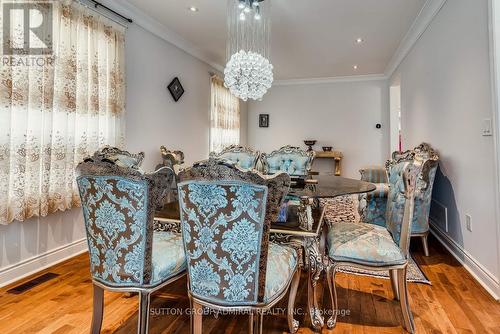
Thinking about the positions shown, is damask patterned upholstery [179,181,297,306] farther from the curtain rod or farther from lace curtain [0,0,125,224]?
the curtain rod

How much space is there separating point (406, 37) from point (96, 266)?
15.3 feet

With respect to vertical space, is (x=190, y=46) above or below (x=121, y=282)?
above

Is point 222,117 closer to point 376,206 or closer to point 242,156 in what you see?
point 242,156

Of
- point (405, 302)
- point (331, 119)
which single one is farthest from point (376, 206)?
point (331, 119)

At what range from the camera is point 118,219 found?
4.19ft

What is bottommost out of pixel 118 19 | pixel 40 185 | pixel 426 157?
pixel 40 185

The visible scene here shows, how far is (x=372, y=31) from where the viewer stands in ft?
12.9

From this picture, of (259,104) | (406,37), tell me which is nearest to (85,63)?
(406,37)

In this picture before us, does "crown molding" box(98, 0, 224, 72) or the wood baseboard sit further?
"crown molding" box(98, 0, 224, 72)

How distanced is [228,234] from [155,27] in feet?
11.5

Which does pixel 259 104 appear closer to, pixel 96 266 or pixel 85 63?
pixel 85 63

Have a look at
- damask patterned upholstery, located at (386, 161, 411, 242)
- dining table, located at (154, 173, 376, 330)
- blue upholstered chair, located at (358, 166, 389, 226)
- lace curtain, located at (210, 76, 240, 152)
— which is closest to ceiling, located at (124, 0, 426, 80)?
lace curtain, located at (210, 76, 240, 152)

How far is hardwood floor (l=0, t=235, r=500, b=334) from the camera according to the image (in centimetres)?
164

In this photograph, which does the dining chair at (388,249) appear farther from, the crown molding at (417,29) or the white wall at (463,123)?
the crown molding at (417,29)
